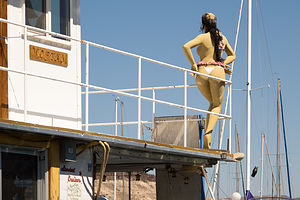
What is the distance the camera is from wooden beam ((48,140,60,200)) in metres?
10.9

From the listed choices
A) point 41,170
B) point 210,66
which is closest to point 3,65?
point 41,170

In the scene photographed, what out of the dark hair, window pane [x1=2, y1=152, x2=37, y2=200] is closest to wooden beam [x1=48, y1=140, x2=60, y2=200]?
window pane [x1=2, y1=152, x2=37, y2=200]

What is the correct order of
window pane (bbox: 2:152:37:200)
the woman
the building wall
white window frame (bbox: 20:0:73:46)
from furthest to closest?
the woman
white window frame (bbox: 20:0:73:46)
the building wall
window pane (bbox: 2:152:37:200)

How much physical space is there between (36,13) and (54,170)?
2557 millimetres

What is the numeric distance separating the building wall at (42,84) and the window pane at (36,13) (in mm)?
133

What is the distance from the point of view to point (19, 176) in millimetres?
10750

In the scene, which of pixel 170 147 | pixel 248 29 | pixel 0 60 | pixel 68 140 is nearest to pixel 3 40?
pixel 0 60

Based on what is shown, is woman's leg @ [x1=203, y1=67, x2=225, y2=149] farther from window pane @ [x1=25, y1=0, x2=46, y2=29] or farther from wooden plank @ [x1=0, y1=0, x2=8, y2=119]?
wooden plank @ [x1=0, y1=0, x2=8, y2=119]

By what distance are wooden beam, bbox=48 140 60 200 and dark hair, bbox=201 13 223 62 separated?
4029 millimetres

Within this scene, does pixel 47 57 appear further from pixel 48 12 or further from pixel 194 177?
pixel 194 177

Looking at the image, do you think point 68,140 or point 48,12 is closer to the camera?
point 68,140

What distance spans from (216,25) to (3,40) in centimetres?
430

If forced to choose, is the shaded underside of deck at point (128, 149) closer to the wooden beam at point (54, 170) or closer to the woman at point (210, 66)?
the wooden beam at point (54, 170)

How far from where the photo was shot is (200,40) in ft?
44.4
